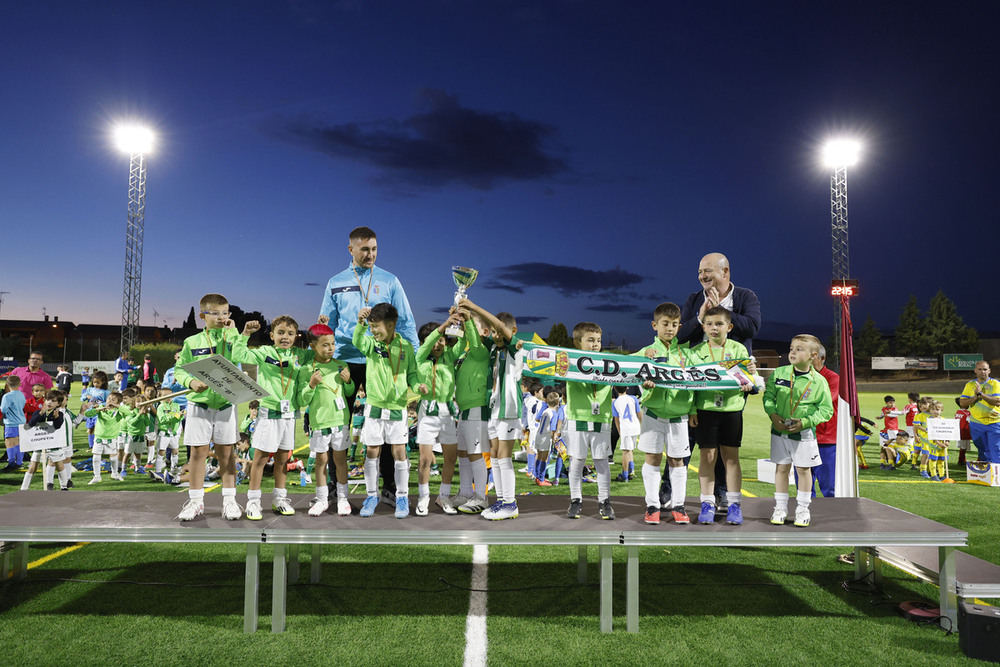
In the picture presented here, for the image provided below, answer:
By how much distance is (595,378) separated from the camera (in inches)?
201

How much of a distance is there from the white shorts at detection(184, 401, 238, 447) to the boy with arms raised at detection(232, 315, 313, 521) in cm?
22

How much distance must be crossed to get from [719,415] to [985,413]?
905 centimetres

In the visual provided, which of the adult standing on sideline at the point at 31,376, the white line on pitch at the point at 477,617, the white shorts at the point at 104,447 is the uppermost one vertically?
the adult standing on sideline at the point at 31,376

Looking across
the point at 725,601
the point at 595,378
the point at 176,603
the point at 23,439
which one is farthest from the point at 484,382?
the point at 23,439

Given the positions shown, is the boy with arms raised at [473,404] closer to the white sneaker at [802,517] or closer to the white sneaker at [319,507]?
the white sneaker at [319,507]

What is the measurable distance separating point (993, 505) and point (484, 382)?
8762 mm

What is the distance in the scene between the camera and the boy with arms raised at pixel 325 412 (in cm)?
519

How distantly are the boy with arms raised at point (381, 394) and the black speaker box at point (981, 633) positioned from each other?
13.9 ft

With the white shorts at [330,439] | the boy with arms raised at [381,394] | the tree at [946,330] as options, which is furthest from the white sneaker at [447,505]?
the tree at [946,330]

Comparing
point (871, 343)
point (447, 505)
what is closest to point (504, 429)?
point (447, 505)

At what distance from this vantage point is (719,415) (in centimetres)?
527

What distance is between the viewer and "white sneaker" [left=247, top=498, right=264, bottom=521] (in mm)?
4852

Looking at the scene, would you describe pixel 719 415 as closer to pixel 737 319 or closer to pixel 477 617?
pixel 737 319

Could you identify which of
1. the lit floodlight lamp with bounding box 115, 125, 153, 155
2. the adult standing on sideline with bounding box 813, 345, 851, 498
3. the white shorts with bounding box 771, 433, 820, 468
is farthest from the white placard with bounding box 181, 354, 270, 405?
the lit floodlight lamp with bounding box 115, 125, 153, 155
